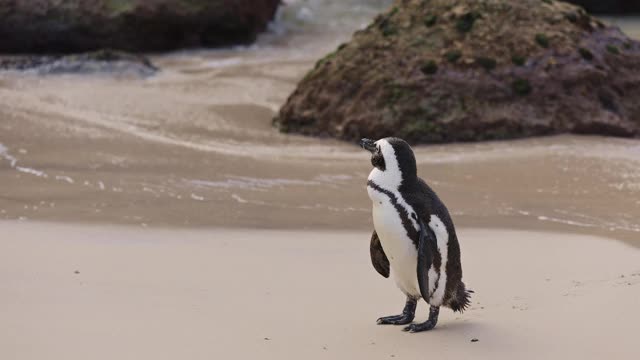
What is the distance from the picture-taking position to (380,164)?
4.52 meters

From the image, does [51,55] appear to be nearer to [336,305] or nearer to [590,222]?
[590,222]

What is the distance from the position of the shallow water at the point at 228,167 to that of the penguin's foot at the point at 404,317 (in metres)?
2.07

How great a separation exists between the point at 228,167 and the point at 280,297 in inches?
141

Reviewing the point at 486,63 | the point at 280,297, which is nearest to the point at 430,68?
the point at 486,63

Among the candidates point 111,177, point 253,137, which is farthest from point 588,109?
point 111,177

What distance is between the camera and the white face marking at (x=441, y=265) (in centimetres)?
445

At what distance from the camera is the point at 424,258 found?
4.38 meters

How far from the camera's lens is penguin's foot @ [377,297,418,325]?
456 cm

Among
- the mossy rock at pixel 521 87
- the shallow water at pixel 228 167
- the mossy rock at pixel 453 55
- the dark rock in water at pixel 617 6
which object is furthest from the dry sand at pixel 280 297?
the dark rock in water at pixel 617 6

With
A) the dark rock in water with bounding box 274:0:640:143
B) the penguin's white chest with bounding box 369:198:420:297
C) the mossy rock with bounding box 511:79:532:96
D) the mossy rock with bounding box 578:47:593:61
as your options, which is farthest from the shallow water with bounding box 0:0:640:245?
the penguin's white chest with bounding box 369:198:420:297

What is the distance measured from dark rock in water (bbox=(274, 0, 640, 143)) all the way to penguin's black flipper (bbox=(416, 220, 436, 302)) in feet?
16.9

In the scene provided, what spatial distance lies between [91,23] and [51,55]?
2.25 feet

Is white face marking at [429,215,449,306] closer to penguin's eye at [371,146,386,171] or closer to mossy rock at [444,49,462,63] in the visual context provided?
penguin's eye at [371,146,386,171]

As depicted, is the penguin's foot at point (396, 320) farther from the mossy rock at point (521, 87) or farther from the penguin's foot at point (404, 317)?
the mossy rock at point (521, 87)
